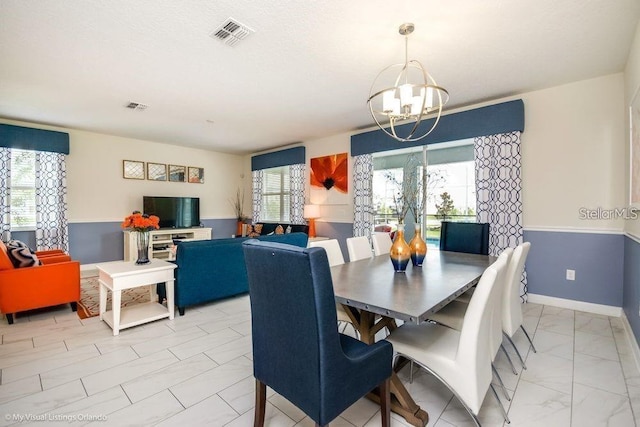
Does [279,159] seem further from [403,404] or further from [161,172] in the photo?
[403,404]

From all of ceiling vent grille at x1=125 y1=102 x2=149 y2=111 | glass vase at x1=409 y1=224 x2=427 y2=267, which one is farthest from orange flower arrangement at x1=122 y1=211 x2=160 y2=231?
glass vase at x1=409 y1=224 x2=427 y2=267

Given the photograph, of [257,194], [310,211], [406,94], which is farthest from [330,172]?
[406,94]

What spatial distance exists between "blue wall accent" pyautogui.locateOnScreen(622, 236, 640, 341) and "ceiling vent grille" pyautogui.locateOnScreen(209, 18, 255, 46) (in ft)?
11.5

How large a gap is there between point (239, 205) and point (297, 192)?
210 cm

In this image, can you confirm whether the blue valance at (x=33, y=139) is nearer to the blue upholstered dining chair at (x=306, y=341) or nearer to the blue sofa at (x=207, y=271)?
the blue sofa at (x=207, y=271)

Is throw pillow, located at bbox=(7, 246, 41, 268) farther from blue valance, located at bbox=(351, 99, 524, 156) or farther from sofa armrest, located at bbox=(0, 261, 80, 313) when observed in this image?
blue valance, located at bbox=(351, 99, 524, 156)

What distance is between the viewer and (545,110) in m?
3.46

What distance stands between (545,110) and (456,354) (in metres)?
3.41

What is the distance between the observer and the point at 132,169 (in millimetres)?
5871

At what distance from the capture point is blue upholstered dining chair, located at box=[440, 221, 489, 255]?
10.3ft

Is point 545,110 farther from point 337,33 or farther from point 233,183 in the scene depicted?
point 233,183

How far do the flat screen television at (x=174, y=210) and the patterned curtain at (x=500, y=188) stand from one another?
5527mm

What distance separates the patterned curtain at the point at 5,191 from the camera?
4535 mm

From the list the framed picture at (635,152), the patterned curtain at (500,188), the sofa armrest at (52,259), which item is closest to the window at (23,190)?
the sofa armrest at (52,259)
